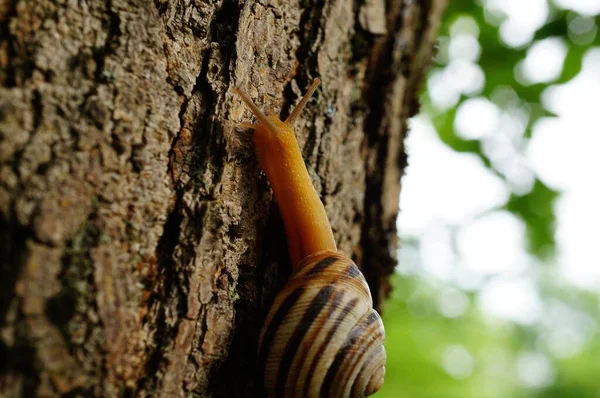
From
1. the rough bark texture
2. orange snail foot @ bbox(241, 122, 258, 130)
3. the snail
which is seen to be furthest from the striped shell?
orange snail foot @ bbox(241, 122, 258, 130)

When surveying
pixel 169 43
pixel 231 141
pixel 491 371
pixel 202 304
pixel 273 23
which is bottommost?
pixel 491 371

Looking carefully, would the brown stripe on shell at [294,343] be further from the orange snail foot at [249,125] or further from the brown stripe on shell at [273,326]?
Result: the orange snail foot at [249,125]

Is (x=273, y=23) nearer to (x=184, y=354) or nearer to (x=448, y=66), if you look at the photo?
(x=184, y=354)

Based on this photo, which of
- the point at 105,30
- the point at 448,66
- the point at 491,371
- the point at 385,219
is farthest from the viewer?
the point at 491,371

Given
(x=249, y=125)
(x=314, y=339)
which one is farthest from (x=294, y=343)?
(x=249, y=125)

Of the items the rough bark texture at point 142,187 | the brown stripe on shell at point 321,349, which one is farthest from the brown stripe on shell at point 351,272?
the rough bark texture at point 142,187

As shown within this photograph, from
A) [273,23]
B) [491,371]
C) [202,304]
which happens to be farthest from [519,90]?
[491,371]

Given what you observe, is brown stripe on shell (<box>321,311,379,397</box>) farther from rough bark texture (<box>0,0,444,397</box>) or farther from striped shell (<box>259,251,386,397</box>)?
rough bark texture (<box>0,0,444,397</box>)
